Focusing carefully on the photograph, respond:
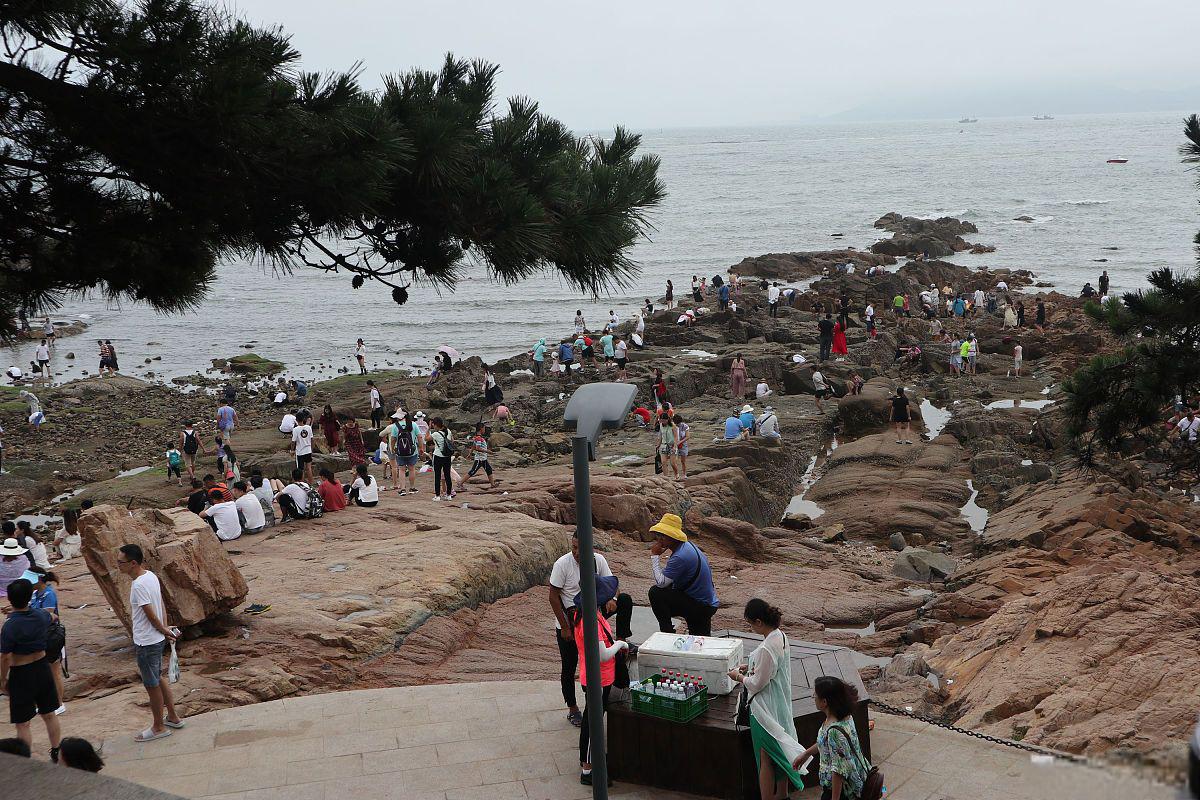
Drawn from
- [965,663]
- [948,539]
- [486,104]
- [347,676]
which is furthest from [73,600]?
[948,539]

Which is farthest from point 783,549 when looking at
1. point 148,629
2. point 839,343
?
point 839,343

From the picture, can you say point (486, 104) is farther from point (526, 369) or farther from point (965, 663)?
point (526, 369)

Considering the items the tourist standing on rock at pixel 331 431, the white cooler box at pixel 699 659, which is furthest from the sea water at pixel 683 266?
the white cooler box at pixel 699 659

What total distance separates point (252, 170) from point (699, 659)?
4543 millimetres

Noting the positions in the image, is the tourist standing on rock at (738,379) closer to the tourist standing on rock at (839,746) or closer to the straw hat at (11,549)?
the straw hat at (11,549)

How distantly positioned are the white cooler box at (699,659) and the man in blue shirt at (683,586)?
958 millimetres

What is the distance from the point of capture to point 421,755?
25.6 feet

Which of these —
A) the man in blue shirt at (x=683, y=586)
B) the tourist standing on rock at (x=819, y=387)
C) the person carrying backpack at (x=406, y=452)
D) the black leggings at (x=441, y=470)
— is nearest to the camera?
the man in blue shirt at (x=683, y=586)

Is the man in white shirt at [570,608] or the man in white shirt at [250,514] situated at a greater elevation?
the man in white shirt at [570,608]

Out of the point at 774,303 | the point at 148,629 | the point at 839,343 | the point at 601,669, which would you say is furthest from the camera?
the point at 774,303

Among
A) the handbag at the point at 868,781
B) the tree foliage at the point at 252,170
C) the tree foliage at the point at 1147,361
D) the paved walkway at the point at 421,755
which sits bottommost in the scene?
the paved walkway at the point at 421,755

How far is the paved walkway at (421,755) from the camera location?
7156 mm

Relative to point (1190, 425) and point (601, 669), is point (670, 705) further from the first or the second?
point (1190, 425)

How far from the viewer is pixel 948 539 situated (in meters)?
18.1
